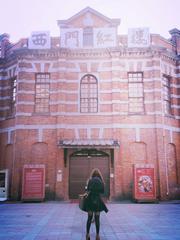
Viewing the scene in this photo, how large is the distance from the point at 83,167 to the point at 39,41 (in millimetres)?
8886

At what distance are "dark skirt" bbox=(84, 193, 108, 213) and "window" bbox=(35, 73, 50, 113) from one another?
10329 mm

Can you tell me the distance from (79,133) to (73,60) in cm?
495

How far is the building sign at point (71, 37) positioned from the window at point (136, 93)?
4079mm

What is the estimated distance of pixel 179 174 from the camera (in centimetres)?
1638

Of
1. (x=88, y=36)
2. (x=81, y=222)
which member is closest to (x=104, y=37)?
(x=88, y=36)

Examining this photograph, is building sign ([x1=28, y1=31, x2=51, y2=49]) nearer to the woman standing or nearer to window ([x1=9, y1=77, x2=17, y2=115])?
window ([x1=9, y1=77, x2=17, y2=115])

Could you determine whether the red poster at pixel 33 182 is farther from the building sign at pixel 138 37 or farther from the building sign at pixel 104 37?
the building sign at pixel 138 37

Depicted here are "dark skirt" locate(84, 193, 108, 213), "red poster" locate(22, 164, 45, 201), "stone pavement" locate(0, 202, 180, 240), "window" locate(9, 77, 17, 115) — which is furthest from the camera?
"window" locate(9, 77, 17, 115)

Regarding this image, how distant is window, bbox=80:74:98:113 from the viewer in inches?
648

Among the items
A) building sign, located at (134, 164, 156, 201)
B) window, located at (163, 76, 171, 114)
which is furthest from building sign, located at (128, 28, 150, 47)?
building sign, located at (134, 164, 156, 201)

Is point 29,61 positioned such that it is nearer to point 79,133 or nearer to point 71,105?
point 71,105

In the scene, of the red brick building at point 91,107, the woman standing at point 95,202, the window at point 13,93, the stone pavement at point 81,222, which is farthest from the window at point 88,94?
the woman standing at point 95,202

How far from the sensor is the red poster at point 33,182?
14523 mm

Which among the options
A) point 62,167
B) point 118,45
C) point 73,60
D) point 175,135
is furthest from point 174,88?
point 62,167
